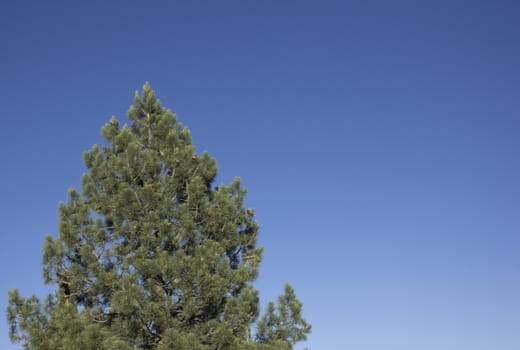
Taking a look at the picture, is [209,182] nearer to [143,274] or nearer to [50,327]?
[143,274]

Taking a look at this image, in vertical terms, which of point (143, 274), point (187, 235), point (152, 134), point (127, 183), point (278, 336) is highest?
point (152, 134)

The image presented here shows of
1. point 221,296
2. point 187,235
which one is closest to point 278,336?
point 221,296

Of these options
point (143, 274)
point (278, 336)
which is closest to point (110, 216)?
point (143, 274)

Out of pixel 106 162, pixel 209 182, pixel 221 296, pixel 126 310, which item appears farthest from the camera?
pixel 209 182

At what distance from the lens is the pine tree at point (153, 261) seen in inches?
572

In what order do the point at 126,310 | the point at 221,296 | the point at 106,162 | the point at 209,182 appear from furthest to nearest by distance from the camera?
the point at 209,182
the point at 106,162
the point at 221,296
the point at 126,310

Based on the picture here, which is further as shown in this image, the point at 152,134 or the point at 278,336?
the point at 152,134

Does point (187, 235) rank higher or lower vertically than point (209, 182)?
lower

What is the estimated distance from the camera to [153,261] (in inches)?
576

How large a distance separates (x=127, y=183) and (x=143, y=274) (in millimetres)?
2979

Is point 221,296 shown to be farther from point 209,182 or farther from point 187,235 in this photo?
point 209,182

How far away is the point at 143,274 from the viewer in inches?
583

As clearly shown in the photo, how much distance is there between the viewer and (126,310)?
1395cm

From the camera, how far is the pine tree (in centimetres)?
1452
